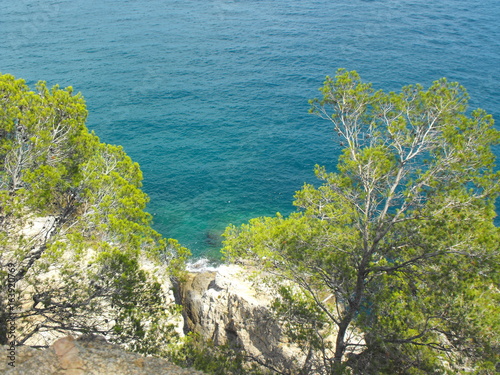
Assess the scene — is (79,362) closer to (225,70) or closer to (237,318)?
(237,318)

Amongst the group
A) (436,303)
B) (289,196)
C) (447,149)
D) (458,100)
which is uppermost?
(458,100)

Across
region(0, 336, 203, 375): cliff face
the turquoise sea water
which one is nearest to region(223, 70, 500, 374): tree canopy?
region(0, 336, 203, 375): cliff face

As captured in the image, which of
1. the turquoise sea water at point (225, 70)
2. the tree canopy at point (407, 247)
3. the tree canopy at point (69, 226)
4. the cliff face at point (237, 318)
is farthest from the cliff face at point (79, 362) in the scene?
the turquoise sea water at point (225, 70)

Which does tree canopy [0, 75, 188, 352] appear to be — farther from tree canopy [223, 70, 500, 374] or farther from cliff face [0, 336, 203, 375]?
tree canopy [223, 70, 500, 374]

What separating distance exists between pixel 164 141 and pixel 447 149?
4074 centimetres

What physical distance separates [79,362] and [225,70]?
6452 cm

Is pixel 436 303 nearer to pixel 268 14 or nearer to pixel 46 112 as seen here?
pixel 46 112

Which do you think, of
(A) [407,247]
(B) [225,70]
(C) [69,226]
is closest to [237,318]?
(C) [69,226]

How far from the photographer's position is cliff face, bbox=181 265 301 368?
20906mm

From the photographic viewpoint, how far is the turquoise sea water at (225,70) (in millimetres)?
44906

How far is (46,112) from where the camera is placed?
16984 millimetres

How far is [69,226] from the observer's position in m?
16.8

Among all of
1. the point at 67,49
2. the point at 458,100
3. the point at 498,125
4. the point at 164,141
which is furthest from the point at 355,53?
the point at 458,100

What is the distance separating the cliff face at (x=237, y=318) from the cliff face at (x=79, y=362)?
316 inches
